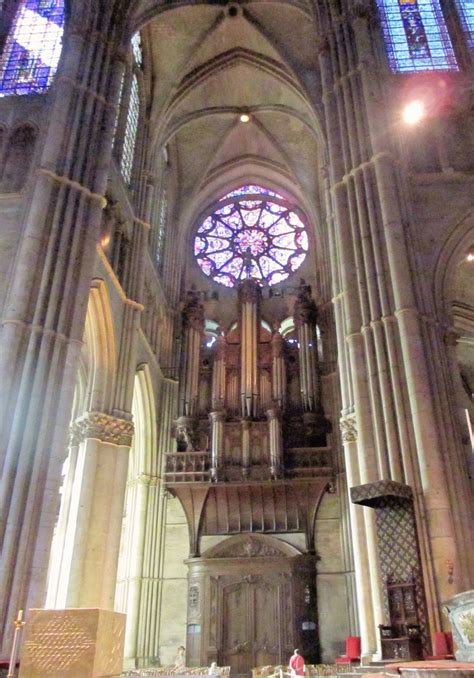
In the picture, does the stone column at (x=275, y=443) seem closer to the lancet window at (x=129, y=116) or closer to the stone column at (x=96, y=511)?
the stone column at (x=96, y=511)

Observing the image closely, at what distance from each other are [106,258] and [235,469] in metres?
8.18

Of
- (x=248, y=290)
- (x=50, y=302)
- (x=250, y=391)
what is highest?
(x=248, y=290)

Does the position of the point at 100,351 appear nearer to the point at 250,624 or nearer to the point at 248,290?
the point at 248,290

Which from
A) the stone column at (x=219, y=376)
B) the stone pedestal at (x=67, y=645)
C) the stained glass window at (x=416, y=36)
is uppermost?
the stained glass window at (x=416, y=36)

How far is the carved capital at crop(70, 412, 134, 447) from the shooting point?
52.3 ft

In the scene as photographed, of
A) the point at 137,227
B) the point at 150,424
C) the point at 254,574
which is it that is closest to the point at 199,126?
the point at 137,227

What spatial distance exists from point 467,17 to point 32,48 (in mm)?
13837

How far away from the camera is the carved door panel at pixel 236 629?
59.5ft

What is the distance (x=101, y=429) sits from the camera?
52.4 feet

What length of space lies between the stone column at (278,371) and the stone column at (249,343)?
0.64 meters

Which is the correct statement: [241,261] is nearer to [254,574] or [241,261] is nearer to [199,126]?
[199,126]

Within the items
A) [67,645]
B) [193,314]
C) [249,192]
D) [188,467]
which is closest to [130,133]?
[193,314]

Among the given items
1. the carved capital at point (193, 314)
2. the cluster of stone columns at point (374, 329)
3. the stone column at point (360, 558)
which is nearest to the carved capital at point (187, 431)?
the carved capital at point (193, 314)

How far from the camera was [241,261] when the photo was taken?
86.6ft
